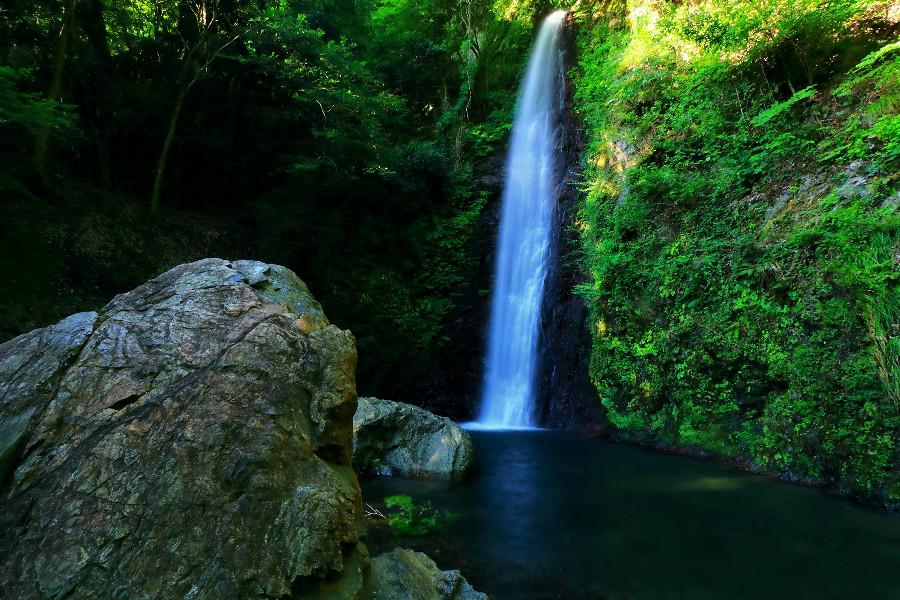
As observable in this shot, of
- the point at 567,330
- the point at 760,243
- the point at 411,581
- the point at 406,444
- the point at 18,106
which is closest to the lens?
the point at 411,581

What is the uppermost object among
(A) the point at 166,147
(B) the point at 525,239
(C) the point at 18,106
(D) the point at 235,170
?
(D) the point at 235,170

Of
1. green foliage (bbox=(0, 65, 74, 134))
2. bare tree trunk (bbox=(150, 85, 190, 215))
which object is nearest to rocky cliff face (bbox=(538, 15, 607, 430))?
bare tree trunk (bbox=(150, 85, 190, 215))

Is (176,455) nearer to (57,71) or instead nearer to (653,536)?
(653,536)

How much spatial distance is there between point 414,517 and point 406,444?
1.90 m

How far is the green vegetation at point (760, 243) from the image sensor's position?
5660 millimetres

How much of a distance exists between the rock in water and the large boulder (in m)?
3.95

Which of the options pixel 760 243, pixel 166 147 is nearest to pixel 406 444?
pixel 760 243

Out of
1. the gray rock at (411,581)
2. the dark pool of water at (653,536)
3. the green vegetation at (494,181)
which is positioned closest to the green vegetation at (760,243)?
the green vegetation at (494,181)

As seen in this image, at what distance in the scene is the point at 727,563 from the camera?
13.9ft

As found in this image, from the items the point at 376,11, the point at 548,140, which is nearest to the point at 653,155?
the point at 548,140

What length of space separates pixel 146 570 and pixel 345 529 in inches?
34.3

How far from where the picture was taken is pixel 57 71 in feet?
35.0

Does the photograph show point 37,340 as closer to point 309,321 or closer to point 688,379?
point 309,321

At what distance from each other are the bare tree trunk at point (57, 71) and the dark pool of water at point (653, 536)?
11.4m
